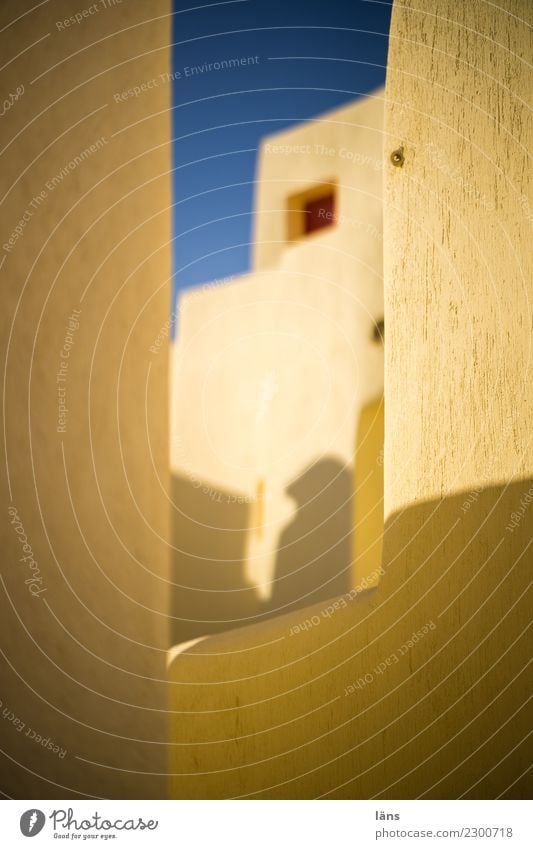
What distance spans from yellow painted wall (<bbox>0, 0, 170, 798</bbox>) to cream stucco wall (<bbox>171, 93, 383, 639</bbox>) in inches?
166

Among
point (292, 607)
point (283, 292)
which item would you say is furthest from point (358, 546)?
point (283, 292)

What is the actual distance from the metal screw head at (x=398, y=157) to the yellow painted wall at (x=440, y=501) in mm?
18

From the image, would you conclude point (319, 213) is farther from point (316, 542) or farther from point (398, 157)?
point (398, 157)

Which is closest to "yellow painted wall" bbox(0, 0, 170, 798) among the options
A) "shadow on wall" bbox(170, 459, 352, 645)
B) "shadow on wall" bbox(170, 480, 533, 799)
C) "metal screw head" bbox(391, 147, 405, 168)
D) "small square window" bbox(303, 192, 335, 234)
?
"shadow on wall" bbox(170, 480, 533, 799)

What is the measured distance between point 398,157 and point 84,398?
4.52 feet

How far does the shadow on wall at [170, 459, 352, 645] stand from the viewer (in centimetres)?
768

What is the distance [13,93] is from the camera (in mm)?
2654

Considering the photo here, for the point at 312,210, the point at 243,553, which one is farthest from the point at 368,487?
the point at 312,210

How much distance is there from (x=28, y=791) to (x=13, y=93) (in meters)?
2.12

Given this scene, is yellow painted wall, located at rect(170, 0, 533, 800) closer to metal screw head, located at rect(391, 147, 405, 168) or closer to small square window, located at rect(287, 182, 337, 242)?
metal screw head, located at rect(391, 147, 405, 168)

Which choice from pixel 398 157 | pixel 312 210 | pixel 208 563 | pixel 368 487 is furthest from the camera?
pixel 208 563

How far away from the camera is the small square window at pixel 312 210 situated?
27.9 ft

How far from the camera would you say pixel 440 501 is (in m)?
2.21
